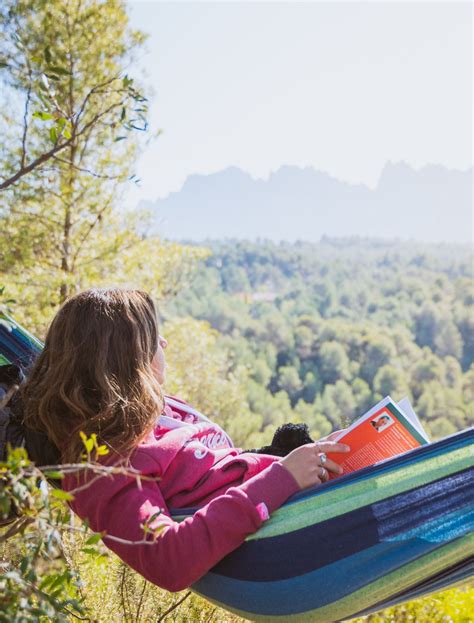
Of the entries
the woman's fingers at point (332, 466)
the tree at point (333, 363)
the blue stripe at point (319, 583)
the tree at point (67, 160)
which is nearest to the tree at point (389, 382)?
the tree at point (333, 363)

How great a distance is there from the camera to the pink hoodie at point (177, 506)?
1.19 metres

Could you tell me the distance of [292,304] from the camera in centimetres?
5141

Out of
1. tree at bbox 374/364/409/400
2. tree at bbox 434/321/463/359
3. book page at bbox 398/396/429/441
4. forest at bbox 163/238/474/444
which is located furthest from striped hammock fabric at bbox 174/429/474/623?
tree at bbox 434/321/463/359

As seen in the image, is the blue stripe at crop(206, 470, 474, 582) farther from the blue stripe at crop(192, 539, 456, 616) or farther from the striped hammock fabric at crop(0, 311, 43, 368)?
the striped hammock fabric at crop(0, 311, 43, 368)

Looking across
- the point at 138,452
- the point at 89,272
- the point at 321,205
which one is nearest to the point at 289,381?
the point at 89,272

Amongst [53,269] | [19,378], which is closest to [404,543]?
[19,378]

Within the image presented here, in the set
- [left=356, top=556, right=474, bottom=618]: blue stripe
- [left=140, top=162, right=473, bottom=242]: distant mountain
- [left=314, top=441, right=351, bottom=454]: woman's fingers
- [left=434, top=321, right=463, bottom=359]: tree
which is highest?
[left=140, top=162, right=473, bottom=242]: distant mountain

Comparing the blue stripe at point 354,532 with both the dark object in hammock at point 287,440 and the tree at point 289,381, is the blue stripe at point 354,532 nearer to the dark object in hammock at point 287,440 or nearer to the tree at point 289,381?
the dark object in hammock at point 287,440

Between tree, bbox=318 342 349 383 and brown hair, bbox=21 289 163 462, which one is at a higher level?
brown hair, bbox=21 289 163 462

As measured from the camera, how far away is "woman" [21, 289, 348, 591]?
120 centimetres

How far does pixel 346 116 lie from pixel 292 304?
20.5 meters

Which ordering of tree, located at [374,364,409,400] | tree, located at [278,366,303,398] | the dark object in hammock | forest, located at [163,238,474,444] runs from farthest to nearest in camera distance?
tree, located at [278,366,303,398] < tree, located at [374,364,409,400] < forest, located at [163,238,474,444] < the dark object in hammock

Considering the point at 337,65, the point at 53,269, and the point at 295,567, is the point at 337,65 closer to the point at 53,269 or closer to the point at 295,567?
the point at 53,269

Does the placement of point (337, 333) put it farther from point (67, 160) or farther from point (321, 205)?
point (321, 205)
